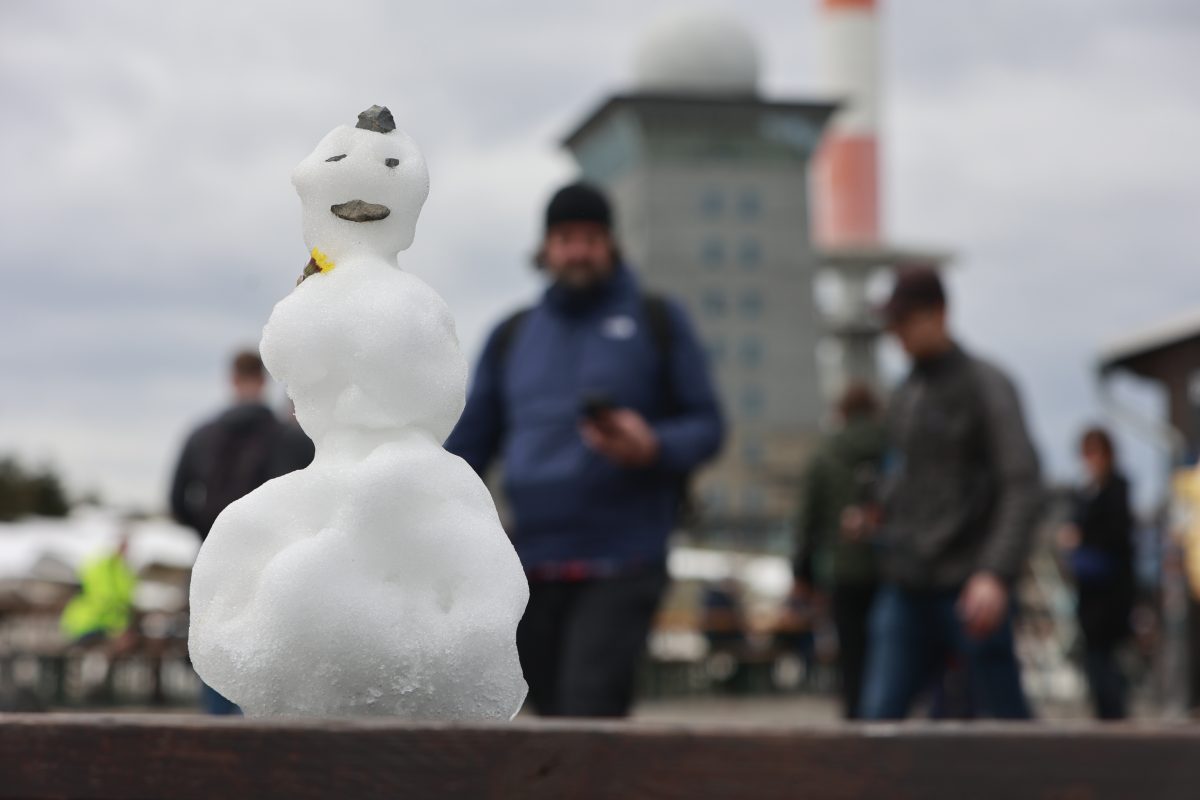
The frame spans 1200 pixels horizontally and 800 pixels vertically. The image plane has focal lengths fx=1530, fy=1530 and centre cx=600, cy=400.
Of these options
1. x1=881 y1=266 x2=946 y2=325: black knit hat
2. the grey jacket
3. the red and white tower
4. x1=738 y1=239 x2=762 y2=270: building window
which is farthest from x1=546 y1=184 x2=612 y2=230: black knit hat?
the red and white tower

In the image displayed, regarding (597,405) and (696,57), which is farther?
(696,57)

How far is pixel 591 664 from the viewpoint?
3422 mm

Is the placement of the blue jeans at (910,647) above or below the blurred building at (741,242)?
below

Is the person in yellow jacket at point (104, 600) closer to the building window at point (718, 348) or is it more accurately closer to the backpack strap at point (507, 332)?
the backpack strap at point (507, 332)

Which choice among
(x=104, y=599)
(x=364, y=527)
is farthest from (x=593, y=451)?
(x=104, y=599)

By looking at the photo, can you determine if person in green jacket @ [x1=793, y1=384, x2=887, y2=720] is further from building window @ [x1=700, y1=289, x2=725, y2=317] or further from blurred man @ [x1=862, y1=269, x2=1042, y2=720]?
building window @ [x1=700, y1=289, x2=725, y2=317]

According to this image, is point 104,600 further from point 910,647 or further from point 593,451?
point 593,451

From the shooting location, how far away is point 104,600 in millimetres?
11953

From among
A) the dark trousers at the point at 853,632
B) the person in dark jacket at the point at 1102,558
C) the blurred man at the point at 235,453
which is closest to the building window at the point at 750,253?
the person in dark jacket at the point at 1102,558

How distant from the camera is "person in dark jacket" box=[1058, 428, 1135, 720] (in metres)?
7.29

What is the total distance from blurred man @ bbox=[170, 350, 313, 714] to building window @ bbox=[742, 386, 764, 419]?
4468 cm

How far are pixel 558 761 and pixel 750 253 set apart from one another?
163 feet

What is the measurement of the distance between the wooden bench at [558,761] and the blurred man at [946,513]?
9.14ft

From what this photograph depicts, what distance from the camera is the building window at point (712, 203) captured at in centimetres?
4997
